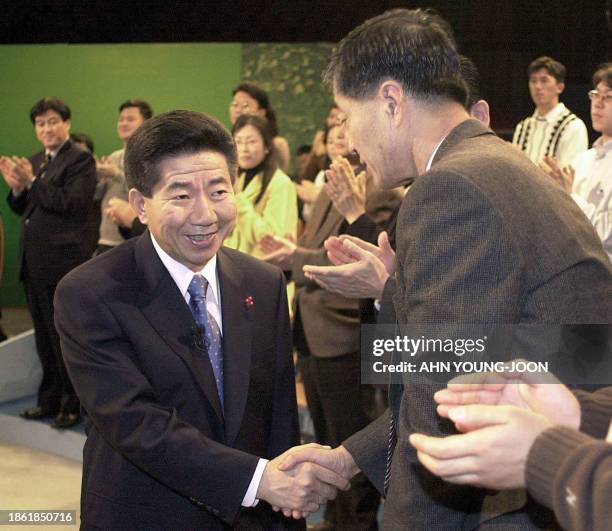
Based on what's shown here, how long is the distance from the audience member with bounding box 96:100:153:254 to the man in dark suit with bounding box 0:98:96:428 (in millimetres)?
93

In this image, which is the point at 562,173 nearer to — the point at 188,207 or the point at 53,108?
the point at 188,207

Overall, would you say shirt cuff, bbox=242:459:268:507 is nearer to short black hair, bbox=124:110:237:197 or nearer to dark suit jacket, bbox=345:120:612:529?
dark suit jacket, bbox=345:120:612:529

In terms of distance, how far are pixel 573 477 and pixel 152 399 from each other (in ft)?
3.20

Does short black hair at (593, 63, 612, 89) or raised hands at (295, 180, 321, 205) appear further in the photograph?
raised hands at (295, 180, 321, 205)

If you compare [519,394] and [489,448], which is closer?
[489,448]

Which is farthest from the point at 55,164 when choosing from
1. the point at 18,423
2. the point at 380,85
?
the point at 380,85

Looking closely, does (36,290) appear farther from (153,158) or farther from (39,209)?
(153,158)

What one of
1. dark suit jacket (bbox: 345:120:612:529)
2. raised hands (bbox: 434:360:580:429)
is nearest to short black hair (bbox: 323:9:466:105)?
dark suit jacket (bbox: 345:120:612:529)

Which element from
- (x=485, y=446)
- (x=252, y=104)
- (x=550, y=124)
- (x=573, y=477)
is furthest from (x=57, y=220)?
(x=573, y=477)

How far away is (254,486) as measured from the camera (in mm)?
1854

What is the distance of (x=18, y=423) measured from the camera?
16.5 ft

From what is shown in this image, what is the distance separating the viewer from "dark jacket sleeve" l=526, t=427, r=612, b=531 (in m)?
1.01

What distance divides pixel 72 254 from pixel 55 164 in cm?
50

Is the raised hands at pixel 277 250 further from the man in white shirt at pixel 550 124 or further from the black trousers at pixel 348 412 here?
the man in white shirt at pixel 550 124
